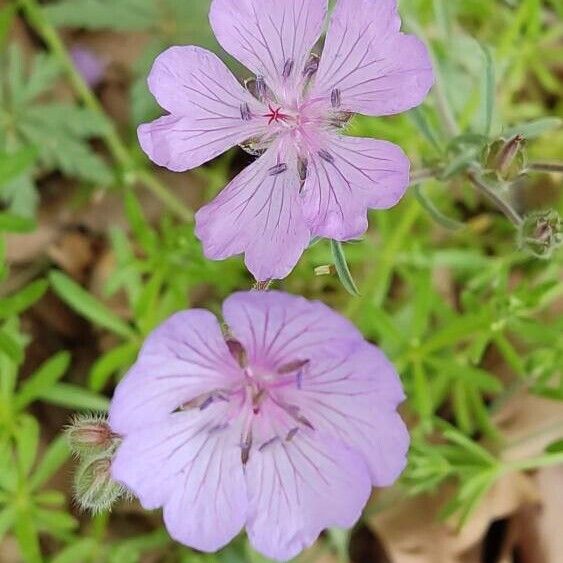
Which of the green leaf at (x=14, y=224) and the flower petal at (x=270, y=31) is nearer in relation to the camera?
the flower petal at (x=270, y=31)

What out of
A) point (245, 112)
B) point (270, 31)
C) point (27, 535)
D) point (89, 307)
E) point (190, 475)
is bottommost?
point (27, 535)

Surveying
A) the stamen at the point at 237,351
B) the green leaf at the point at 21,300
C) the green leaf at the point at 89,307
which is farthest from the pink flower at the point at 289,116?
the green leaf at the point at 89,307

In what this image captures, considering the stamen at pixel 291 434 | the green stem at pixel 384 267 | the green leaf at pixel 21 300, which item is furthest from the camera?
the green stem at pixel 384 267

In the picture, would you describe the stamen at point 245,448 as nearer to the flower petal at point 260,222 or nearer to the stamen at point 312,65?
the flower petal at point 260,222

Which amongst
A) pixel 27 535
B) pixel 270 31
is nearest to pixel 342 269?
pixel 270 31

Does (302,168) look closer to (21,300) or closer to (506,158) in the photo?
(506,158)

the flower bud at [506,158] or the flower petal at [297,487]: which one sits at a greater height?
the flower bud at [506,158]

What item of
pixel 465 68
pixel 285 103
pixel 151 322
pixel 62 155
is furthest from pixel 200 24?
pixel 285 103
